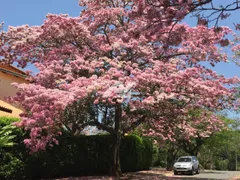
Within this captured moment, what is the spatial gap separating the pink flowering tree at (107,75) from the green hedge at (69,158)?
44.8 inches

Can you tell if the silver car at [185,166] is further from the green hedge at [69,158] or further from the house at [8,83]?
the house at [8,83]

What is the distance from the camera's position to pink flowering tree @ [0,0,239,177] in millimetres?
15477

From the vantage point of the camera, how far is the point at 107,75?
16.4m

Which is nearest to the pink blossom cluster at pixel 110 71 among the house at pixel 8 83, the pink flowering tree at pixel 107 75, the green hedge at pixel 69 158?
the pink flowering tree at pixel 107 75

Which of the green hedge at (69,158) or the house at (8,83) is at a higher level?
the house at (8,83)

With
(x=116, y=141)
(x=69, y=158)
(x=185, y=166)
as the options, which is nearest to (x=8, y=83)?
(x=69, y=158)

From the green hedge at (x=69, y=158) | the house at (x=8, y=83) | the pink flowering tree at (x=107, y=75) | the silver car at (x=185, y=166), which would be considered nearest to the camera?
the pink flowering tree at (x=107, y=75)

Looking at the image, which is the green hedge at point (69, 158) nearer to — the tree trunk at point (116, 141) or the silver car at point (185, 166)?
the tree trunk at point (116, 141)

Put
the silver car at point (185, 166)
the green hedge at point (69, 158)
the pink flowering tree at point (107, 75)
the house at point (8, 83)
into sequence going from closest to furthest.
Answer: the pink flowering tree at point (107, 75), the green hedge at point (69, 158), the house at point (8, 83), the silver car at point (185, 166)

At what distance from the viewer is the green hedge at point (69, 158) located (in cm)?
1616

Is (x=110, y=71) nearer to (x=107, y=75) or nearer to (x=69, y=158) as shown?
(x=107, y=75)

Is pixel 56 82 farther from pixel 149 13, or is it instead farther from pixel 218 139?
pixel 218 139

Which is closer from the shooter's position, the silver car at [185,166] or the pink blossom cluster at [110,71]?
the pink blossom cluster at [110,71]

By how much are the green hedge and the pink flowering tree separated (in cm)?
114
